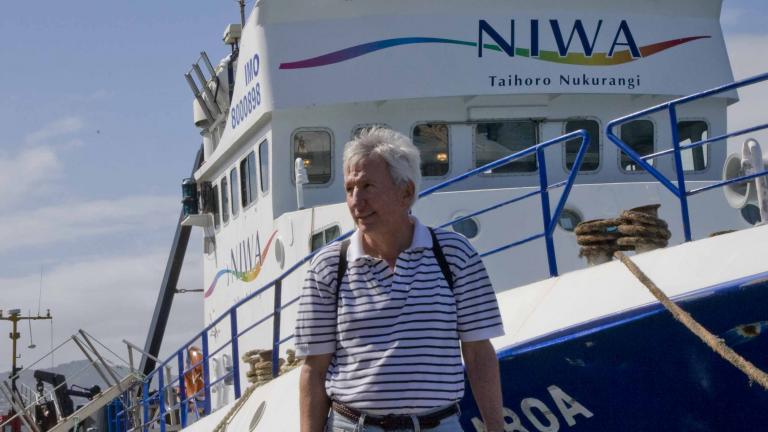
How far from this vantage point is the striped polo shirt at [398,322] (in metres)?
4.26

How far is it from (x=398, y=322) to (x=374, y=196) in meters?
0.44

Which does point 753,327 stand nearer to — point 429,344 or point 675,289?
point 675,289

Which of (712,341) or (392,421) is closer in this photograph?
(392,421)

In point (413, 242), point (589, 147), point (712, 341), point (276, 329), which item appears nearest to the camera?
point (413, 242)

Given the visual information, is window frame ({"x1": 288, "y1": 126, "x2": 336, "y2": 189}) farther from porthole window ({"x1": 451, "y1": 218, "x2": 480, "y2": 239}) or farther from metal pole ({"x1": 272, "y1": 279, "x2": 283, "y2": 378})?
metal pole ({"x1": 272, "y1": 279, "x2": 283, "y2": 378})

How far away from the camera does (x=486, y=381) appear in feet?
14.5

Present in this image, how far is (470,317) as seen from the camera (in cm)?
440

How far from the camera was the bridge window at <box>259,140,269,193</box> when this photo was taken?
11922 mm

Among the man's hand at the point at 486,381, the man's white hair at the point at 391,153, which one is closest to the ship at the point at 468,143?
the man's hand at the point at 486,381

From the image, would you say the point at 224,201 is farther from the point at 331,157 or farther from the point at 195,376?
the point at 331,157

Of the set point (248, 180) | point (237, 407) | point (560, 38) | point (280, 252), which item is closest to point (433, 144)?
point (560, 38)

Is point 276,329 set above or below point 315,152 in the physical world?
below

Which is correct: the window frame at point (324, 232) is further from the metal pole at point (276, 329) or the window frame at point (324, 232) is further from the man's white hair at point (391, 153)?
the man's white hair at point (391, 153)

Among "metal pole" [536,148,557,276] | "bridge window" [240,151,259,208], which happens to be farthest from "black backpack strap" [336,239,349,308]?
"bridge window" [240,151,259,208]
